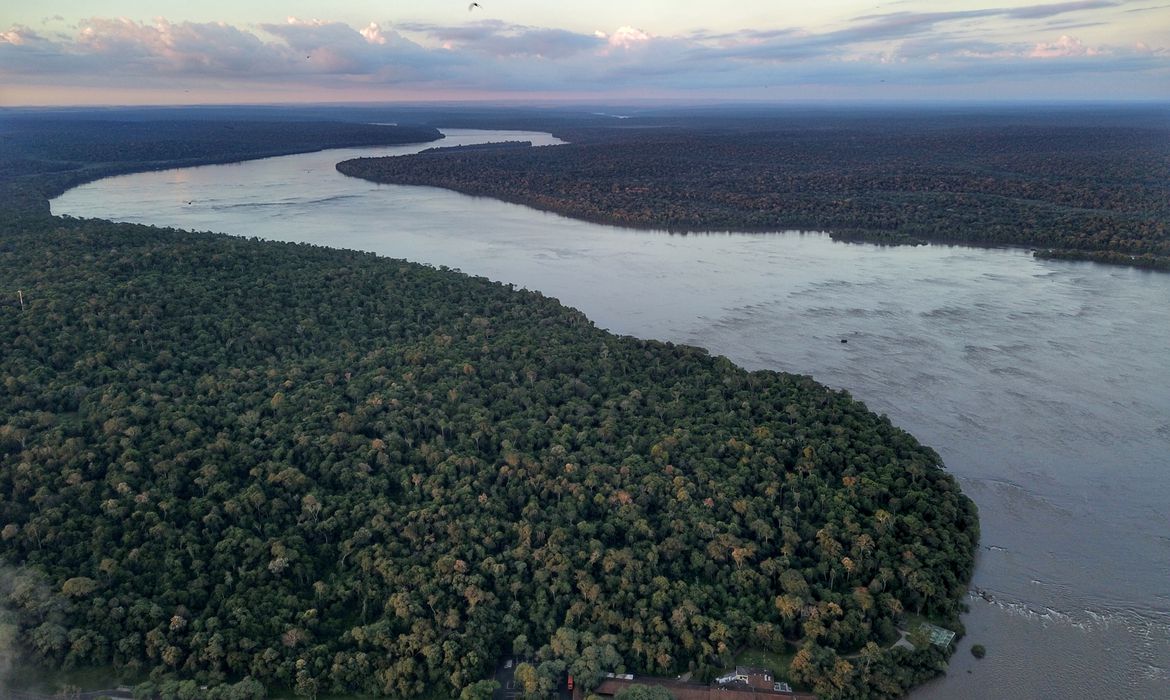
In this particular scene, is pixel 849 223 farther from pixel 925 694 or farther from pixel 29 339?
pixel 29 339

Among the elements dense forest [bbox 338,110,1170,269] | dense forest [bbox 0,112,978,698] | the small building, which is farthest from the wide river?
dense forest [bbox 338,110,1170,269]

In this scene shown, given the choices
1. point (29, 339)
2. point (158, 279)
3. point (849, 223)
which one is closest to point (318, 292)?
point (158, 279)

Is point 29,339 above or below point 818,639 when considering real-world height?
above

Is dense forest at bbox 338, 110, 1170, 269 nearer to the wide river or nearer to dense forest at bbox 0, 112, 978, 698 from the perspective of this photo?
the wide river

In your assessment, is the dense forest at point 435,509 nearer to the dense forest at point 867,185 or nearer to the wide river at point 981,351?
the wide river at point 981,351

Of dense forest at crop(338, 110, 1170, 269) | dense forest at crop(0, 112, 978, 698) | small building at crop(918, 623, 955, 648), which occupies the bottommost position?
small building at crop(918, 623, 955, 648)

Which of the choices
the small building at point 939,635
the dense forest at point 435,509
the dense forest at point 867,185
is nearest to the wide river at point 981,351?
the small building at point 939,635
